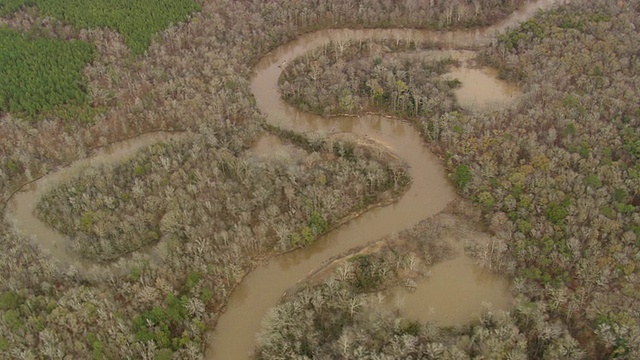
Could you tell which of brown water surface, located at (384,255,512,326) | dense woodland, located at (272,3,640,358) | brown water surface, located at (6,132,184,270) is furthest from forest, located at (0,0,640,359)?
brown water surface, located at (384,255,512,326)

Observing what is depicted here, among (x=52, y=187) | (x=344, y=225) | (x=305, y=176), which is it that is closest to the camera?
(x=344, y=225)

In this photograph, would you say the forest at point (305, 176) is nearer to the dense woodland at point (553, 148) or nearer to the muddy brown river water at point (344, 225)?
the dense woodland at point (553, 148)

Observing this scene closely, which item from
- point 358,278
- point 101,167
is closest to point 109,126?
point 101,167

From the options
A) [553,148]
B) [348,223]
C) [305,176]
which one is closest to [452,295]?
[348,223]

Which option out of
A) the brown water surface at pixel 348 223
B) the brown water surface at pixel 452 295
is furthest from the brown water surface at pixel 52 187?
the brown water surface at pixel 452 295

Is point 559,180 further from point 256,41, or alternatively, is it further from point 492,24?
point 256,41

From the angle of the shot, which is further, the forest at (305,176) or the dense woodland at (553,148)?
the dense woodland at (553,148)

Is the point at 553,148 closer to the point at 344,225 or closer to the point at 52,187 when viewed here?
the point at 344,225
